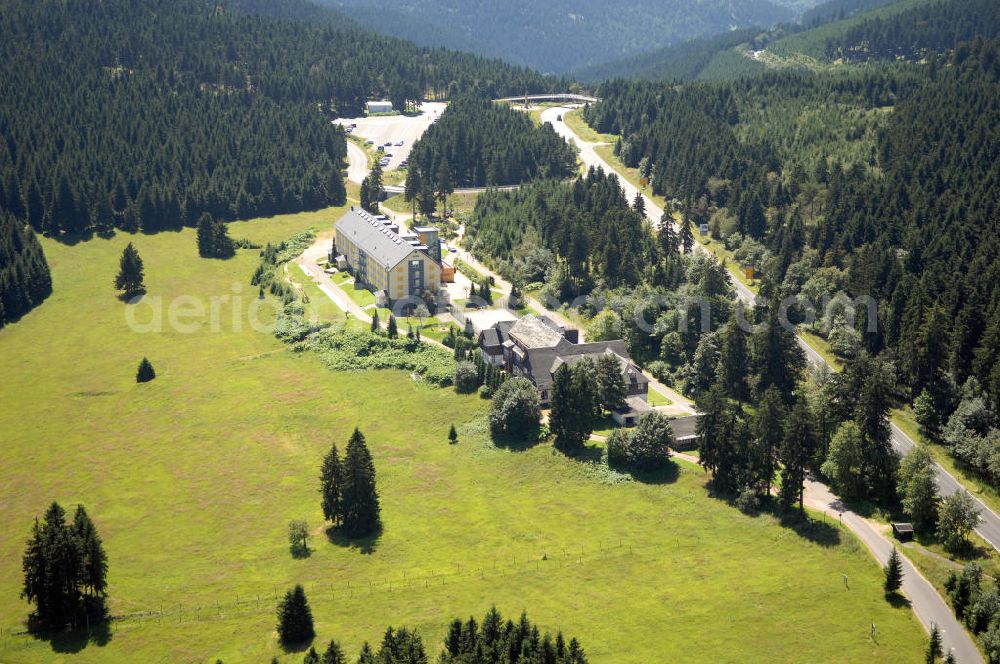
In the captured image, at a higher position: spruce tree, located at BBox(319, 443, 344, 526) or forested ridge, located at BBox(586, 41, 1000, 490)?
forested ridge, located at BBox(586, 41, 1000, 490)

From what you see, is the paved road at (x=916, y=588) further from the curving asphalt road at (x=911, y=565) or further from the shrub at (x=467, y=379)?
the shrub at (x=467, y=379)

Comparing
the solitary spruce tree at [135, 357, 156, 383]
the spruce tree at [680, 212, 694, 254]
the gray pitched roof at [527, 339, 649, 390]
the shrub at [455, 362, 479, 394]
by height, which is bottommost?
the solitary spruce tree at [135, 357, 156, 383]

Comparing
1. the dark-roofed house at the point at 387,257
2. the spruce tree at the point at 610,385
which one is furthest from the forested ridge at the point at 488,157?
the spruce tree at the point at 610,385

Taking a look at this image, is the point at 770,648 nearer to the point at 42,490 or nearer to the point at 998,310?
the point at 998,310

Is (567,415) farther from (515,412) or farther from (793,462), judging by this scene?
(793,462)

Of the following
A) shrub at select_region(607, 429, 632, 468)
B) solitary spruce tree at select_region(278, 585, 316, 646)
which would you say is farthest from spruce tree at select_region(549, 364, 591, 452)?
solitary spruce tree at select_region(278, 585, 316, 646)

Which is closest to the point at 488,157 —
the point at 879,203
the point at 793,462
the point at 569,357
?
the point at 879,203

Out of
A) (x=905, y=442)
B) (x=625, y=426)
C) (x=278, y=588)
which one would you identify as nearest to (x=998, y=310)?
(x=905, y=442)

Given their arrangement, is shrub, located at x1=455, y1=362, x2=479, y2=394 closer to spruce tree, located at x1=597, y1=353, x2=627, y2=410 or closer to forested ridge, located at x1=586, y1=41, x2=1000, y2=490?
spruce tree, located at x1=597, y1=353, x2=627, y2=410
